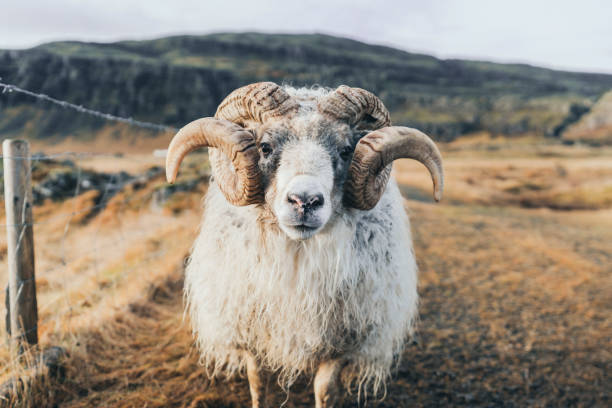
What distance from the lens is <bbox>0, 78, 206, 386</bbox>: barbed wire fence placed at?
4.33 metres

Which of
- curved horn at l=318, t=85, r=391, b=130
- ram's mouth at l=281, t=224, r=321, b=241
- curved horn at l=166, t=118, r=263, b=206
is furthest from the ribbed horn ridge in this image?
ram's mouth at l=281, t=224, r=321, b=241

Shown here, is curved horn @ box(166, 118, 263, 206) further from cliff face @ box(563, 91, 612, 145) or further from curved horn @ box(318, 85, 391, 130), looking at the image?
cliff face @ box(563, 91, 612, 145)

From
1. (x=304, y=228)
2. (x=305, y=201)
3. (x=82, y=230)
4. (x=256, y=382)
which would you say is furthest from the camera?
(x=82, y=230)

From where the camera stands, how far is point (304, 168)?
2.42 meters

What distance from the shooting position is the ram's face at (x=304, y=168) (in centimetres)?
230

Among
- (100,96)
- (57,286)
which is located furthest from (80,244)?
(100,96)

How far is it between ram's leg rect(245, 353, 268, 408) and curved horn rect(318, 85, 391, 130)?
2.06m

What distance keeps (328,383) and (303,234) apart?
1450 mm

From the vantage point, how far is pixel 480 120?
4431 cm

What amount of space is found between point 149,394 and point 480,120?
47.1 meters

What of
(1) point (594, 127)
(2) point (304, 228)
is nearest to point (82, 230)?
(2) point (304, 228)

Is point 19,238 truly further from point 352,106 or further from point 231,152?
point 352,106

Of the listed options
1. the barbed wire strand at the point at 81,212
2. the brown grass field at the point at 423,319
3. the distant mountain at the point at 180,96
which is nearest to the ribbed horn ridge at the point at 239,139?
the barbed wire strand at the point at 81,212

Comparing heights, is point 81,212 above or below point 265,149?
below
